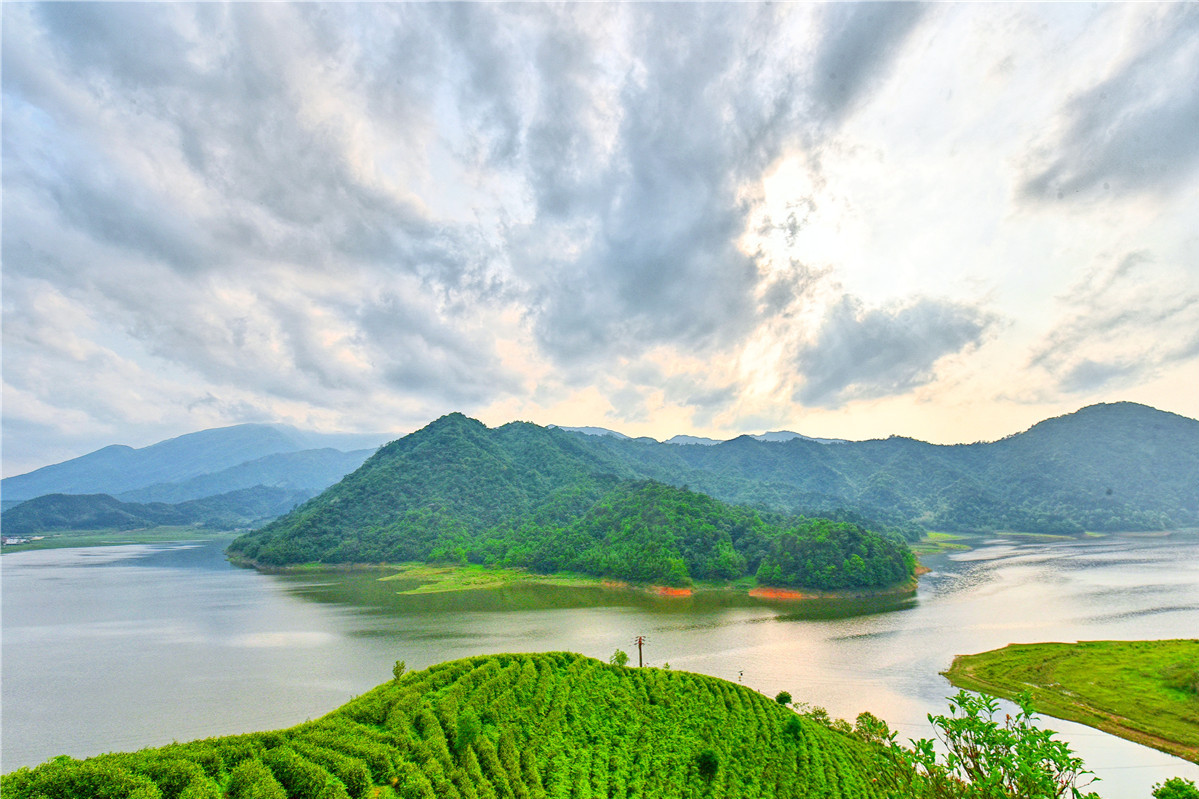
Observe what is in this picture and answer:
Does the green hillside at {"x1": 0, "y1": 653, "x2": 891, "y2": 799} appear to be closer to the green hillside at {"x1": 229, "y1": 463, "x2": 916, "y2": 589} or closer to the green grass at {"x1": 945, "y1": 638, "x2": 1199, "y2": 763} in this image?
the green grass at {"x1": 945, "y1": 638, "x2": 1199, "y2": 763}

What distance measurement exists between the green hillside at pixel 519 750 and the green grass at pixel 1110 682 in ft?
59.8

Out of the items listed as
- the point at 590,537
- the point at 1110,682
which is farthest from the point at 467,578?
the point at 1110,682

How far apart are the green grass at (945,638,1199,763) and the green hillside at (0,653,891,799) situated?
1822cm

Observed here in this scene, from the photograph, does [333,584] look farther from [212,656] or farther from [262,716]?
[262,716]

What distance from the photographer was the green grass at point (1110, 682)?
3170cm

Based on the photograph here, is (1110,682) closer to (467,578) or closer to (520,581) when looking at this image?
(520,581)

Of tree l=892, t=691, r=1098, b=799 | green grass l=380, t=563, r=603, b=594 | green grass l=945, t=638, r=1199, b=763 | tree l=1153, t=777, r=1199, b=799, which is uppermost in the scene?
tree l=892, t=691, r=1098, b=799

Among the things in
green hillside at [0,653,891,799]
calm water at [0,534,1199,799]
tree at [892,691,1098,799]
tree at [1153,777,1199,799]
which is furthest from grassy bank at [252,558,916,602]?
tree at [892,691,1098,799]

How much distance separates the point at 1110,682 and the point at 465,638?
1938 inches

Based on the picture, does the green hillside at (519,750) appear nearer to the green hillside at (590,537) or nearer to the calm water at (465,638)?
the calm water at (465,638)

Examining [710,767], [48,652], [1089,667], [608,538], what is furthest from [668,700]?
[608,538]

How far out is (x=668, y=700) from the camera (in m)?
26.2

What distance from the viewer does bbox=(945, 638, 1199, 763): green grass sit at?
104 ft

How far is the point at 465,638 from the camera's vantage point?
2009 inches
